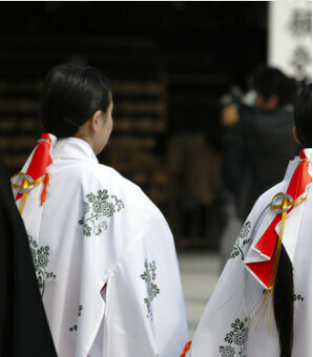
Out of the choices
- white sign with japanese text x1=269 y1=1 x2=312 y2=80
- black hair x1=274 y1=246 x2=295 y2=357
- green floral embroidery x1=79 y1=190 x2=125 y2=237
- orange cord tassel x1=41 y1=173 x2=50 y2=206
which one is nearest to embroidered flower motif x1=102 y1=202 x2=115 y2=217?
green floral embroidery x1=79 y1=190 x2=125 y2=237

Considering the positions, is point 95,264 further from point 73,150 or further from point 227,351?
point 227,351

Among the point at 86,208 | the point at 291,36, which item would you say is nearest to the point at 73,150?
the point at 86,208

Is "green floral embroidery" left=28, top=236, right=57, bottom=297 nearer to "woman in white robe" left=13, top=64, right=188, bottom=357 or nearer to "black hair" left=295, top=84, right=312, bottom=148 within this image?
"woman in white robe" left=13, top=64, right=188, bottom=357

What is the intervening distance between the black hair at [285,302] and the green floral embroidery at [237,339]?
0.20m

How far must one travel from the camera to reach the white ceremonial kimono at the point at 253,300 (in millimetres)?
2521

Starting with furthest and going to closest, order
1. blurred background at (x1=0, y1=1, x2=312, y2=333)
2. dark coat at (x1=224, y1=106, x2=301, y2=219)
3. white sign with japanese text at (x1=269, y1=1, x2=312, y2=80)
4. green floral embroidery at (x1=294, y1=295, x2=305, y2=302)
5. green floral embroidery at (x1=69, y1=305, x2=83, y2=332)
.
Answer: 1. blurred background at (x1=0, y1=1, x2=312, y2=333)
2. white sign with japanese text at (x1=269, y1=1, x2=312, y2=80)
3. dark coat at (x1=224, y1=106, x2=301, y2=219)
4. green floral embroidery at (x1=69, y1=305, x2=83, y2=332)
5. green floral embroidery at (x1=294, y1=295, x2=305, y2=302)

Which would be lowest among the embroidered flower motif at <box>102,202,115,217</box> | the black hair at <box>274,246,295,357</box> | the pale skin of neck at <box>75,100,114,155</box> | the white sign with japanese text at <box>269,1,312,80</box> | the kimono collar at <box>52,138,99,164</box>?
the black hair at <box>274,246,295,357</box>

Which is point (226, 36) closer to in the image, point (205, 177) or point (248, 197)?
point (205, 177)

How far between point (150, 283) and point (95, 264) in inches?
10.8

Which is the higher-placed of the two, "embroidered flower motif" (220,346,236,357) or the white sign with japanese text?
the white sign with japanese text

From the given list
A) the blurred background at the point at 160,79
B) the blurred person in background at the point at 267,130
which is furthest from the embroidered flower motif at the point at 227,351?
the blurred background at the point at 160,79

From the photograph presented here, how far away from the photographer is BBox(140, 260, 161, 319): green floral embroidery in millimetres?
3059

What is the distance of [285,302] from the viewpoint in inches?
100

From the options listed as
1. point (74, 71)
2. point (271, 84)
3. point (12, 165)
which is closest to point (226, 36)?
point (12, 165)
